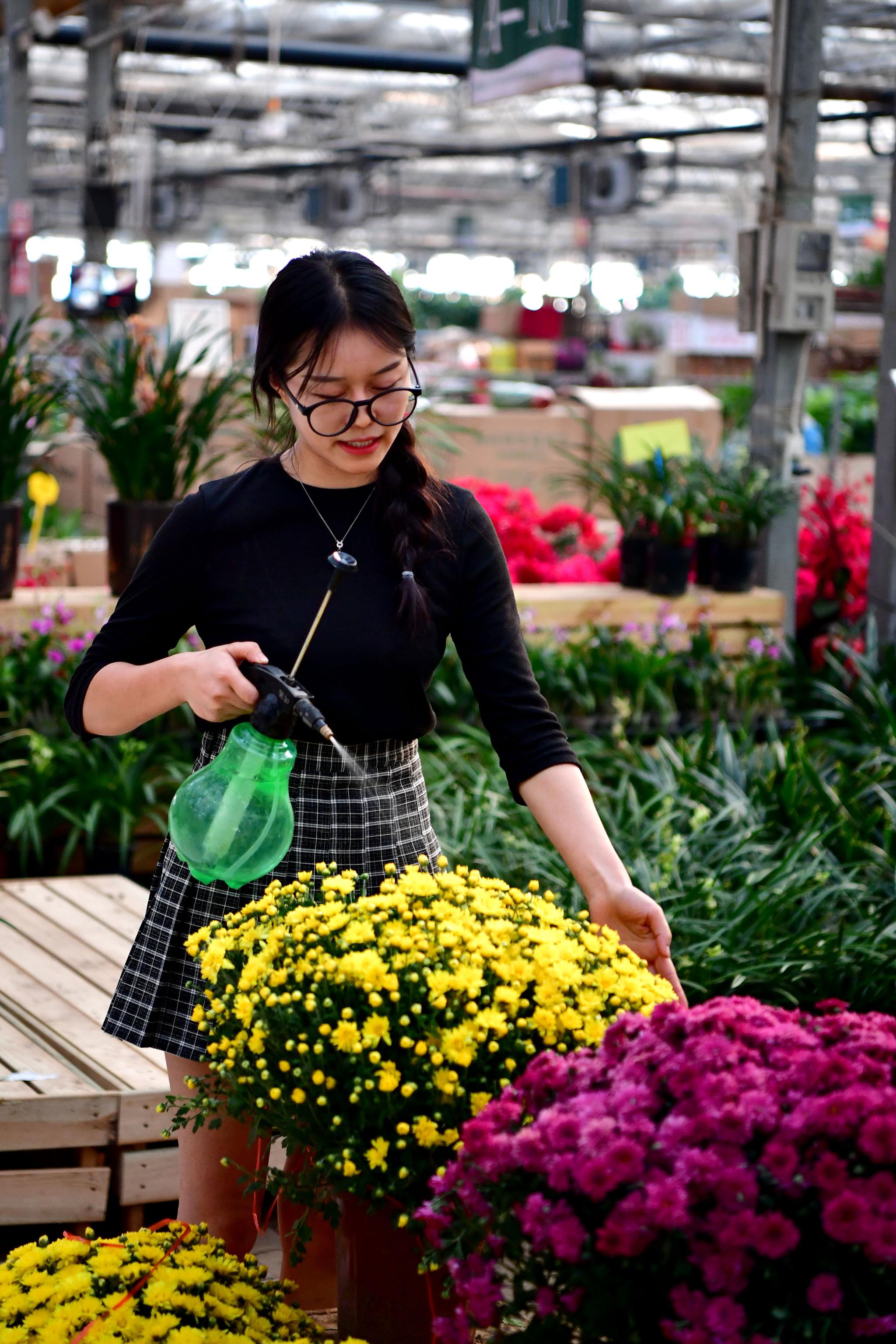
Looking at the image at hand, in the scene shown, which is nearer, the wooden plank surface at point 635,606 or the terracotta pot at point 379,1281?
the terracotta pot at point 379,1281

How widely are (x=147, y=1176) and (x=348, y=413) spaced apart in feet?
4.54

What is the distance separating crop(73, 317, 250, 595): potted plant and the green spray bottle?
10.1 feet

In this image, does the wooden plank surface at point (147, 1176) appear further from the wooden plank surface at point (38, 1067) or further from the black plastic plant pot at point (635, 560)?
the black plastic plant pot at point (635, 560)

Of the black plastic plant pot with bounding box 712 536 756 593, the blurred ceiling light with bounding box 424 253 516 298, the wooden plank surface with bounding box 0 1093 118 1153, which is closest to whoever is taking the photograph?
the wooden plank surface with bounding box 0 1093 118 1153

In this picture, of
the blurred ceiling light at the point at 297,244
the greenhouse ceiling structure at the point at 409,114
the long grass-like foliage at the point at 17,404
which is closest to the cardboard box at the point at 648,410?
the greenhouse ceiling structure at the point at 409,114

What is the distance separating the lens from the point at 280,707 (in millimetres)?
1470

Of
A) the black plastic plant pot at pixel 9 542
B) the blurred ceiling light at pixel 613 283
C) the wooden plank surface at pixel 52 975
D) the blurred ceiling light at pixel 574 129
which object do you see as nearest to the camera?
the wooden plank surface at pixel 52 975

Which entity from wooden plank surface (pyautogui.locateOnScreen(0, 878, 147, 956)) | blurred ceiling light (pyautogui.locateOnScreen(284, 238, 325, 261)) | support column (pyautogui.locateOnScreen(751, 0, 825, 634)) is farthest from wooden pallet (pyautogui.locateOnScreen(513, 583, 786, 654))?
blurred ceiling light (pyautogui.locateOnScreen(284, 238, 325, 261))

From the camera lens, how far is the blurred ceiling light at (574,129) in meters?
18.4

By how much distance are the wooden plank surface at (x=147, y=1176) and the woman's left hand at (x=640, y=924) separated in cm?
107

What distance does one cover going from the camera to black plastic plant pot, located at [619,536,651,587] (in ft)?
17.1

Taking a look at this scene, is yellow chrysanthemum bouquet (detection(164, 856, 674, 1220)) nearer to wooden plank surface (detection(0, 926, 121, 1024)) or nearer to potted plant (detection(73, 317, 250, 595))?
wooden plank surface (detection(0, 926, 121, 1024))

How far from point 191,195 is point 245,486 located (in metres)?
23.3

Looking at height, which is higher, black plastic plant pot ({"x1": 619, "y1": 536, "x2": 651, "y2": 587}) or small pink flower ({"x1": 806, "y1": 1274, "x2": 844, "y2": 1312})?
black plastic plant pot ({"x1": 619, "y1": 536, "x2": 651, "y2": 587})
